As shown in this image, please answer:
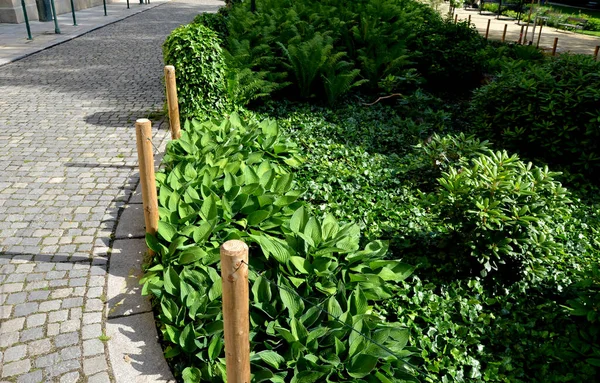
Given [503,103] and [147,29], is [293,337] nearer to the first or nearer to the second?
[503,103]

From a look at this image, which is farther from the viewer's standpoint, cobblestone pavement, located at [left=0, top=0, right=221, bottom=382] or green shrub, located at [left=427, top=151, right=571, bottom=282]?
green shrub, located at [left=427, top=151, right=571, bottom=282]

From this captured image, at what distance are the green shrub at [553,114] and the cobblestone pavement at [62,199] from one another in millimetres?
4781

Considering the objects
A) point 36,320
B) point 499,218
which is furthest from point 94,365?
point 499,218

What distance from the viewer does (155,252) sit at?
154 inches

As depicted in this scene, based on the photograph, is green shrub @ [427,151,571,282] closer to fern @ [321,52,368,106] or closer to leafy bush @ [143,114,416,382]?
leafy bush @ [143,114,416,382]

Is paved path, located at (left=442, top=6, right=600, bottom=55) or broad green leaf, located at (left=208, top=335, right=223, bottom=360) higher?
broad green leaf, located at (left=208, top=335, right=223, bottom=360)

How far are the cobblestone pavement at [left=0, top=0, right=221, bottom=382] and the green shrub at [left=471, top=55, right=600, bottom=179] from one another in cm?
478

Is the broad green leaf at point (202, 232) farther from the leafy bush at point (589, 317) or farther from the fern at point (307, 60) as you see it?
the fern at point (307, 60)

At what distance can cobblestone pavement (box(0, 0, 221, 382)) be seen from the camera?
3.23m

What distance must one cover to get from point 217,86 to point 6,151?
2871 millimetres

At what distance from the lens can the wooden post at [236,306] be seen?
7.27 feet

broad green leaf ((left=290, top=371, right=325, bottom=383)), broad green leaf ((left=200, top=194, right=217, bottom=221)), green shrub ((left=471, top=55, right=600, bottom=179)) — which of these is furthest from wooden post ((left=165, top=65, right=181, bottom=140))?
green shrub ((left=471, top=55, right=600, bottom=179))

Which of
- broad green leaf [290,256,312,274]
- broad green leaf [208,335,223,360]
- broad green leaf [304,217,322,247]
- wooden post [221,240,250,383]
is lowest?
broad green leaf [208,335,223,360]

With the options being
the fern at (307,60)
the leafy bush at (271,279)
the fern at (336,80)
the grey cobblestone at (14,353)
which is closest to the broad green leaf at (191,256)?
the leafy bush at (271,279)
